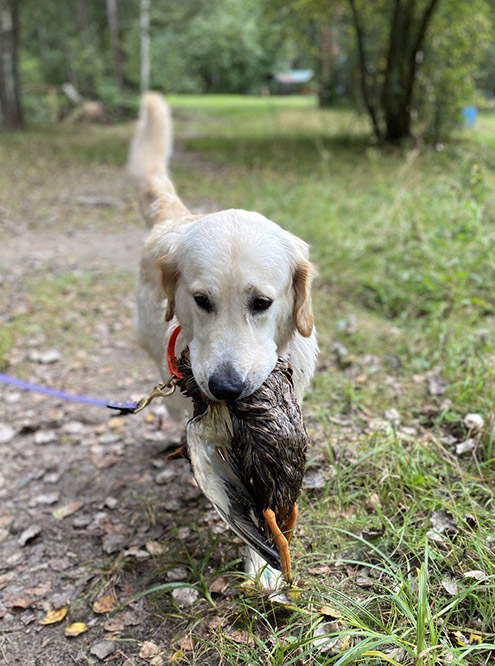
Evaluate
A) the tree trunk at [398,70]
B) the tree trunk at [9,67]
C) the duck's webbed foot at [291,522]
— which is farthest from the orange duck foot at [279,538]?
the tree trunk at [9,67]

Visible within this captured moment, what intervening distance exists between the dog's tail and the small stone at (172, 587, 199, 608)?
2207mm

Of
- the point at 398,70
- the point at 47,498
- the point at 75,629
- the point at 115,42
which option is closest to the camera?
the point at 75,629

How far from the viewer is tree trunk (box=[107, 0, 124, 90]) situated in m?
19.1

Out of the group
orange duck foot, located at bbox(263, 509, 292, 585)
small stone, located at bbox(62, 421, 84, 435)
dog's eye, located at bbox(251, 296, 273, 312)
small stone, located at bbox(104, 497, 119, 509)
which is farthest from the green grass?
small stone, located at bbox(62, 421, 84, 435)

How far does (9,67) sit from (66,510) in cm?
1722

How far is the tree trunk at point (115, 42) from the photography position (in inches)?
751

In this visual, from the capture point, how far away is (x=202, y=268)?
6.87ft

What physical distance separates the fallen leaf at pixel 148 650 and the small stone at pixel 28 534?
3.13ft

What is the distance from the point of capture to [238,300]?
6.63ft

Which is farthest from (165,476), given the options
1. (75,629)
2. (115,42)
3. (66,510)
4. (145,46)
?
(145,46)

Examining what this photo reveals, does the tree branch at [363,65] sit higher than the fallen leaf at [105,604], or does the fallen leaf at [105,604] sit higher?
the tree branch at [363,65]

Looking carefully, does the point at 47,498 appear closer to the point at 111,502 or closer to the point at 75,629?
the point at 111,502

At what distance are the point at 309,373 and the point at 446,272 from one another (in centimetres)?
274

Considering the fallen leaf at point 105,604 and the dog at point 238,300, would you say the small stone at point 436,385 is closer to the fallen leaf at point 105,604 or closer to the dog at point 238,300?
the dog at point 238,300
